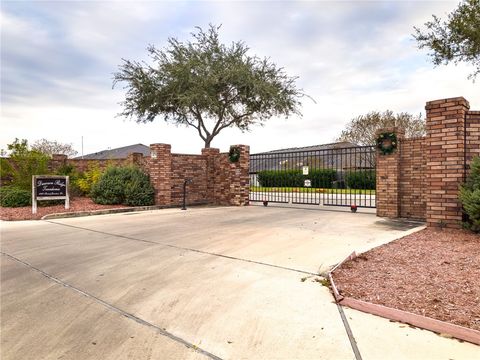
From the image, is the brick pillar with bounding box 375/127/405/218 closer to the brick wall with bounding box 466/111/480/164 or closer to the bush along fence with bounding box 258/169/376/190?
the brick wall with bounding box 466/111/480/164

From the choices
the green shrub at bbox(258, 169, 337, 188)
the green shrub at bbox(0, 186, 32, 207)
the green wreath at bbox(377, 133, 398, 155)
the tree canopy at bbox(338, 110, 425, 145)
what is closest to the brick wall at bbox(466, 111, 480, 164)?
the green wreath at bbox(377, 133, 398, 155)

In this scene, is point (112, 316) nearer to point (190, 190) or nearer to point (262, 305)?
point (262, 305)

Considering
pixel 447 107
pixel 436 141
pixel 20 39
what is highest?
pixel 20 39

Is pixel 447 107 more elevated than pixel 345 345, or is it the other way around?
pixel 447 107

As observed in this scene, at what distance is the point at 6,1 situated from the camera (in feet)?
21.9

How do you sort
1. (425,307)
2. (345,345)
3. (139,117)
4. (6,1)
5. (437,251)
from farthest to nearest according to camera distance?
(139,117), (6,1), (437,251), (425,307), (345,345)

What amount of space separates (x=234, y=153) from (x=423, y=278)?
10.1 m

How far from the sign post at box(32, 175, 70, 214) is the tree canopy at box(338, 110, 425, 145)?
64.9 feet

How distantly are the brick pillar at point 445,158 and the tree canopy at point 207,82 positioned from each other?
11988 mm

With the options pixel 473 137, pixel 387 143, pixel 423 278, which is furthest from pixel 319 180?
pixel 423 278

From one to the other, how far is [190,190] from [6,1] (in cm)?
852

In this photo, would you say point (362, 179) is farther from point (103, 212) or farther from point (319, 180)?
point (103, 212)

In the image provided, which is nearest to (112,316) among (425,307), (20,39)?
(425,307)

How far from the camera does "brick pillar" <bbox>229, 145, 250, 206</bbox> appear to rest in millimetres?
13312
